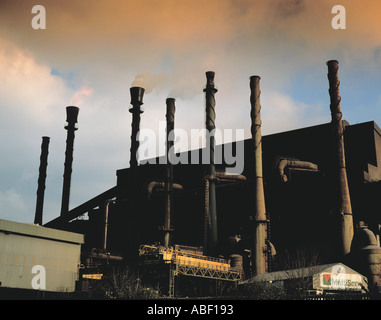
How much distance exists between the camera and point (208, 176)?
4081cm

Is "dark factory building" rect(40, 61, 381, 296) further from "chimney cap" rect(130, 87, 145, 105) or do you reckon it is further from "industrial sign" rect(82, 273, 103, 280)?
"industrial sign" rect(82, 273, 103, 280)

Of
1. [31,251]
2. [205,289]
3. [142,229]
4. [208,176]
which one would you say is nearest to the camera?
[31,251]

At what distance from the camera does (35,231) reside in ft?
106

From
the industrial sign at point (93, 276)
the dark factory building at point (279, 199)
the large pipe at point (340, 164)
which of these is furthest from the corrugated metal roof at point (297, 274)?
the industrial sign at point (93, 276)

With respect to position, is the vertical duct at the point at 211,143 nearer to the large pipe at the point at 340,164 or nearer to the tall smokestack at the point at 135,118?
the tall smokestack at the point at 135,118

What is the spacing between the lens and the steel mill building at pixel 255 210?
33.6 metres

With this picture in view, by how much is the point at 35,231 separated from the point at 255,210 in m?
16.3

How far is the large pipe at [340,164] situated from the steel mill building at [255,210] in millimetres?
79

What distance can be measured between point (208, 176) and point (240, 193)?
Answer: 3.77 meters

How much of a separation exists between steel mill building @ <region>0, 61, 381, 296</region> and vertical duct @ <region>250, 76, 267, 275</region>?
80 mm

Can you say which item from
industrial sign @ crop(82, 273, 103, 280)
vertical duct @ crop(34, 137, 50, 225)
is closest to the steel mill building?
industrial sign @ crop(82, 273, 103, 280)

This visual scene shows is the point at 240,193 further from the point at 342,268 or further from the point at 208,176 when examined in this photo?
the point at 342,268
